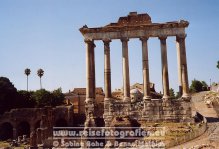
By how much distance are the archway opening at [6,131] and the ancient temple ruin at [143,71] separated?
19878mm

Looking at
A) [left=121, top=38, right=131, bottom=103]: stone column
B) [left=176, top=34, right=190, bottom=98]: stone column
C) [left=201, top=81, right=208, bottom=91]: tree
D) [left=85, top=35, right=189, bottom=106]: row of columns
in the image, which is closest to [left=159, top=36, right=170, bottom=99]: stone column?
[left=85, top=35, right=189, bottom=106]: row of columns

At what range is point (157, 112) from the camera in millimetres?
33688

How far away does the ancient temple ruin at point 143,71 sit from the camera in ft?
110

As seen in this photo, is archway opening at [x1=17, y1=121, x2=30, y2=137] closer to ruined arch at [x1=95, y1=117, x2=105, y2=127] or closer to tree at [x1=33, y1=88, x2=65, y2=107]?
tree at [x1=33, y1=88, x2=65, y2=107]

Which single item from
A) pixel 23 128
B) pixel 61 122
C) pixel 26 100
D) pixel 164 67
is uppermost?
pixel 164 67

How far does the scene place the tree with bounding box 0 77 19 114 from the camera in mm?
51003

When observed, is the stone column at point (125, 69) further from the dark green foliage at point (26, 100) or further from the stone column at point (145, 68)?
the dark green foliage at point (26, 100)

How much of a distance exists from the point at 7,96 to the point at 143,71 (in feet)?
85.8

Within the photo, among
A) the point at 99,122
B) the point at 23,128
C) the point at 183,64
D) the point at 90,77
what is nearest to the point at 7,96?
the point at 23,128

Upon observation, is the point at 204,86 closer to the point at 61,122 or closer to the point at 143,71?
the point at 61,122

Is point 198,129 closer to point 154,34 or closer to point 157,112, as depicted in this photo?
point 157,112

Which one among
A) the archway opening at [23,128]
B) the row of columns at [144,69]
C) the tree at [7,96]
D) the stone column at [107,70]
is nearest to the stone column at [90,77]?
the row of columns at [144,69]

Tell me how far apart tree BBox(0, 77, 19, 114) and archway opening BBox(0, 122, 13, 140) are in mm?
2095

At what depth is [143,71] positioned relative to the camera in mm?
34969
